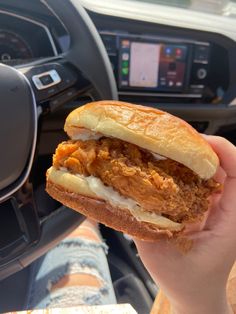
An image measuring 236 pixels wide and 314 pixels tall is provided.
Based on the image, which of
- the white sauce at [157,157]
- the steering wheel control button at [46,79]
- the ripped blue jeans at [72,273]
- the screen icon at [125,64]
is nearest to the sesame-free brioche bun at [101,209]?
the white sauce at [157,157]

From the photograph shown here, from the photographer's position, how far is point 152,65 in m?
1.78

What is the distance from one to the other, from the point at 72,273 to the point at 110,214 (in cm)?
58

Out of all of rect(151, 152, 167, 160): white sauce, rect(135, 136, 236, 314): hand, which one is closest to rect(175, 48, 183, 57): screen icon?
rect(135, 136, 236, 314): hand

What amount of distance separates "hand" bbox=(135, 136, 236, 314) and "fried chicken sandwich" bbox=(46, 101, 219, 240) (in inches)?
3.3

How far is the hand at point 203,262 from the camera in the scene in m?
0.99

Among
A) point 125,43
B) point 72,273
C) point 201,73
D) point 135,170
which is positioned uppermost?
point 135,170

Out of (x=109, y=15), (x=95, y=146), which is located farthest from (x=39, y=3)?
(x=95, y=146)

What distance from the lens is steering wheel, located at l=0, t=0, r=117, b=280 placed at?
117 cm

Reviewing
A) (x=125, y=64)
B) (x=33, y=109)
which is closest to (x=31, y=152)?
(x=33, y=109)

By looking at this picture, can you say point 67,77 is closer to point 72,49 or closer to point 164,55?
point 72,49

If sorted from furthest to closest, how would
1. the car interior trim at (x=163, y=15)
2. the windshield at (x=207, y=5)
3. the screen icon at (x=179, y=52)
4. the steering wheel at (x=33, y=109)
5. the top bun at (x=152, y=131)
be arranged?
the windshield at (x=207, y=5)
the screen icon at (x=179, y=52)
the car interior trim at (x=163, y=15)
the steering wheel at (x=33, y=109)
the top bun at (x=152, y=131)

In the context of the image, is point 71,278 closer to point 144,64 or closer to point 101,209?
point 101,209

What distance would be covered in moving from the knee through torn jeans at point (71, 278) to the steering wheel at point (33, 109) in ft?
0.50

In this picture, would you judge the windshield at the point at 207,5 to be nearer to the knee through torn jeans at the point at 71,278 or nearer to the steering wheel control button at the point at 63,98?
the steering wheel control button at the point at 63,98
